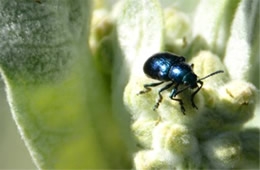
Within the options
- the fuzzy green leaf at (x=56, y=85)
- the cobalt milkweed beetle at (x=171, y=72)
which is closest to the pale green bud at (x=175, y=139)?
the cobalt milkweed beetle at (x=171, y=72)

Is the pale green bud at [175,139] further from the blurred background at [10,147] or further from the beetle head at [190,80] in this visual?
the blurred background at [10,147]

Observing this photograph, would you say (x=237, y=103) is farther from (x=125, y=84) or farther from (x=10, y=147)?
(x=10, y=147)

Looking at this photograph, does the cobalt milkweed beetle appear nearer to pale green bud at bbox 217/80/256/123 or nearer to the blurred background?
pale green bud at bbox 217/80/256/123

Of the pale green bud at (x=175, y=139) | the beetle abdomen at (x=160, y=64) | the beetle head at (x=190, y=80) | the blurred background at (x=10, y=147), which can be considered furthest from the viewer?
the blurred background at (x=10, y=147)

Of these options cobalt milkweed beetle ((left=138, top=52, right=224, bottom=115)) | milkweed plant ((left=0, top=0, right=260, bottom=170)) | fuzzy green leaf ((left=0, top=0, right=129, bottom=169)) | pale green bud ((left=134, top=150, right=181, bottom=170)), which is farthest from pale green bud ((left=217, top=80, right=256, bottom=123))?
fuzzy green leaf ((left=0, top=0, right=129, bottom=169))

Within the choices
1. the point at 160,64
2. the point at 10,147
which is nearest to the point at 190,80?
the point at 160,64

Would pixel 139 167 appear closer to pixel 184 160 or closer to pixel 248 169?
pixel 184 160

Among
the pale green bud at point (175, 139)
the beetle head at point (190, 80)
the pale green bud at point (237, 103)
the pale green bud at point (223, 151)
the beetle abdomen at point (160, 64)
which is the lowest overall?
the pale green bud at point (223, 151)
